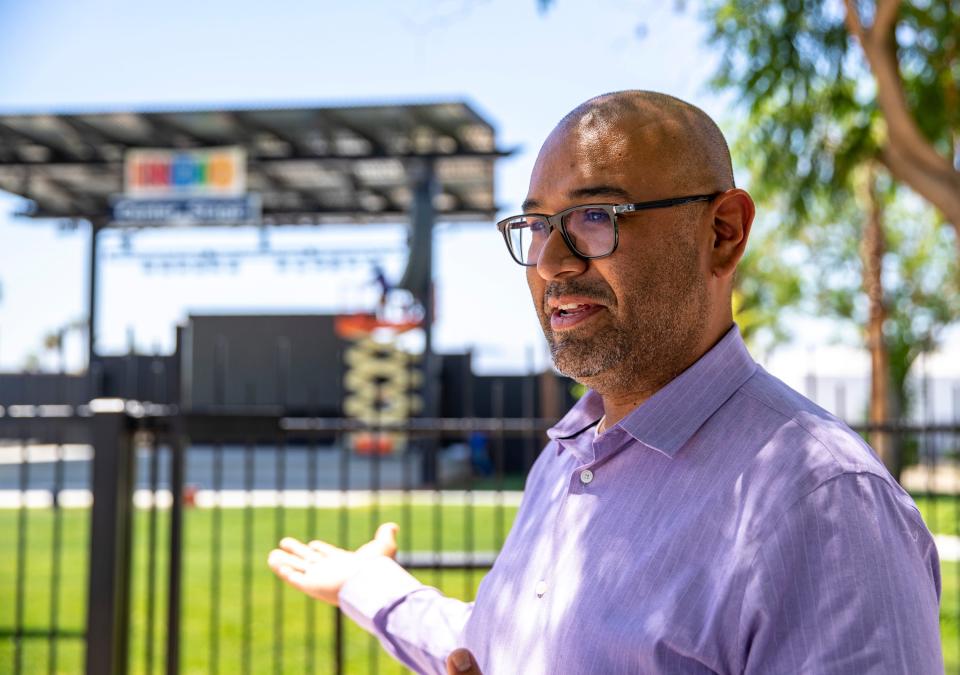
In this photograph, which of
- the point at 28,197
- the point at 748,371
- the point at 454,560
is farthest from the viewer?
Result: the point at 28,197

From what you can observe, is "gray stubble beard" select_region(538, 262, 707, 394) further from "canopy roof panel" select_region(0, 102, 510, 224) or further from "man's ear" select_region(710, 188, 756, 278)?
"canopy roof panel" select_region(0, 102, 510, 224)

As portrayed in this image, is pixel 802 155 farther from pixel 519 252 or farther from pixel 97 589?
pixel 519 252

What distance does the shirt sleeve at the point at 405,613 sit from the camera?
1719 millimetres

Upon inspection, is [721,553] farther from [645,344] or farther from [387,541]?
[387,541]

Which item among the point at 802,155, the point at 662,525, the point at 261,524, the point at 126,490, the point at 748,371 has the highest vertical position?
the point at 802,155

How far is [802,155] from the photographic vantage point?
9.45 meters

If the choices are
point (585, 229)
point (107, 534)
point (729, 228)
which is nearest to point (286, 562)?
point (585, 229)

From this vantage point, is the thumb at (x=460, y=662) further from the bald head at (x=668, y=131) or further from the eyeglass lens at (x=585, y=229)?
the bald head at (x=668, y=131)

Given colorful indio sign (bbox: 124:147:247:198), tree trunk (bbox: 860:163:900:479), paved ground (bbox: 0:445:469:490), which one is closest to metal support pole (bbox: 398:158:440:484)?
paved ground (bbox: 0:445:469:490)

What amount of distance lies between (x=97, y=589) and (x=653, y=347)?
3.03 metres

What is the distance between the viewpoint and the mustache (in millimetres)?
1345

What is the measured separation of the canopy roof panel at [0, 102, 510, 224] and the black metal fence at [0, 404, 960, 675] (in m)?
5.32

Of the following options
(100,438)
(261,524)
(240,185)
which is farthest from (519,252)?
(240,185)

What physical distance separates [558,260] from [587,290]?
6 cm
